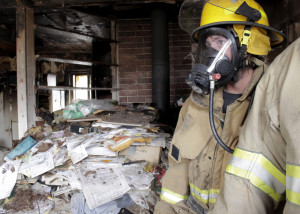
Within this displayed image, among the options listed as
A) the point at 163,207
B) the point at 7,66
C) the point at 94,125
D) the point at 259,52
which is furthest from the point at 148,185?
the point at 7,66

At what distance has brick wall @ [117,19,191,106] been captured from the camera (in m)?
3.78

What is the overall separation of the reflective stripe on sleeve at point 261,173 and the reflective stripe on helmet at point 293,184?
4.5 inches

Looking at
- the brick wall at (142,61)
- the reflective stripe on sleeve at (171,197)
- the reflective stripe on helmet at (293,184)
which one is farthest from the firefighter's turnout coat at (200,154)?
the brick wall at (142,61)

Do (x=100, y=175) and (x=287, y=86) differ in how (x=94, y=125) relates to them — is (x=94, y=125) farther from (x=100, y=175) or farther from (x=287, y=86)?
(x=287, y=86)

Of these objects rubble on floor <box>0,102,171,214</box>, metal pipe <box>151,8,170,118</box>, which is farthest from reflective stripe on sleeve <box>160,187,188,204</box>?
metal pipe <box>151,8,170,118</box>

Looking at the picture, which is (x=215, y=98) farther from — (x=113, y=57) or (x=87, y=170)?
(x=113, y=57)

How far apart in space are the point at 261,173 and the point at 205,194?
618 millimetres

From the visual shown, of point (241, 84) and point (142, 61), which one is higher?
point (142, 61)

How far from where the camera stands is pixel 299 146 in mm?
574

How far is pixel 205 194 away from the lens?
1.28 meters

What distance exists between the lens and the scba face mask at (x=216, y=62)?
4.13ft

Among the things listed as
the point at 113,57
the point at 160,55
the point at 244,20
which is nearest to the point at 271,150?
the point at 244,20

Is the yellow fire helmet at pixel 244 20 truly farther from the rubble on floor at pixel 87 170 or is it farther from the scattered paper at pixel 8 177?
the scattered paper at pixel 8 177

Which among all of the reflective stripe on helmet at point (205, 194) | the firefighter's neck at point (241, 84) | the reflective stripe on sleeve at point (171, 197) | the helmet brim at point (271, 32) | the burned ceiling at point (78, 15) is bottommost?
the reflective stripe on sleeve at point (171, 197)
